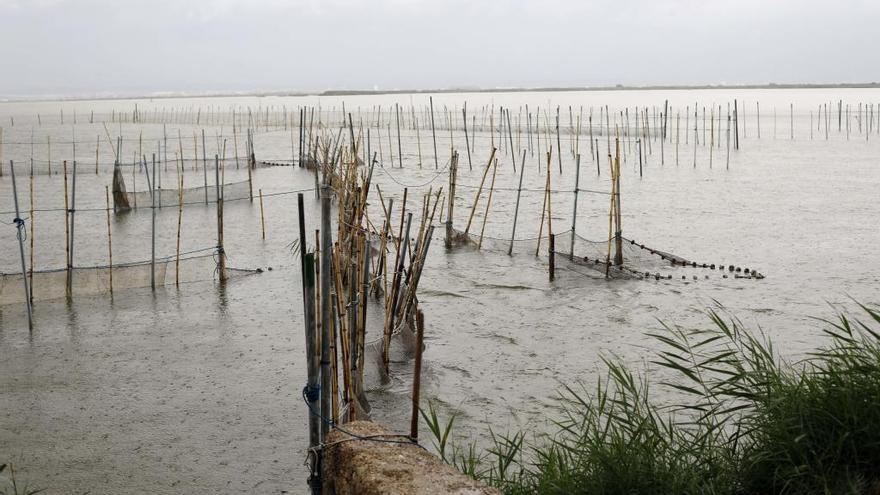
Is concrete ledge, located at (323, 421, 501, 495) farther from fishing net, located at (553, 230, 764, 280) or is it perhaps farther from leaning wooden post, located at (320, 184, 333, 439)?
fishing net, located at (553, 230, 764, 280)

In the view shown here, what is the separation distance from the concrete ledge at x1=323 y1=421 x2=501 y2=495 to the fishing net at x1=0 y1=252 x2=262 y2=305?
556 cm

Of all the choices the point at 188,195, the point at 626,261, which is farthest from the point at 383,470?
the point at 188,195

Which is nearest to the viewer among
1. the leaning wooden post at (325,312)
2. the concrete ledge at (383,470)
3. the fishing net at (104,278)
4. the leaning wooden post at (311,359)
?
the concrete ledge at (383,470)

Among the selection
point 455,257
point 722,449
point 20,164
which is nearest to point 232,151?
point 20,164

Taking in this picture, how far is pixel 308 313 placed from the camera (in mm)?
3896

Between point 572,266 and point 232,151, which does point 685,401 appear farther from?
point 232,151

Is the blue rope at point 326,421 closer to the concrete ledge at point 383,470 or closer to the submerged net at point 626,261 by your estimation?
the concrete ledge at point 383,470

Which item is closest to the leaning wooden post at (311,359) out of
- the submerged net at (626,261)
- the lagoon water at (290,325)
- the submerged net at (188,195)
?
the lagoon water at (290,325)

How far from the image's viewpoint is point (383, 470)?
3266 millimetres

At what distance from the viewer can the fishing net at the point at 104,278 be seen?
8.17 meters

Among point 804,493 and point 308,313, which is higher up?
point 308,313

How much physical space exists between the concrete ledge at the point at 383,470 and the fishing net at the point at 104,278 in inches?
219

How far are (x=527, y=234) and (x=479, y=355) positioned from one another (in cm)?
558

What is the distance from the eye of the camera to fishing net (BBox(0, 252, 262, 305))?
26.8ft
